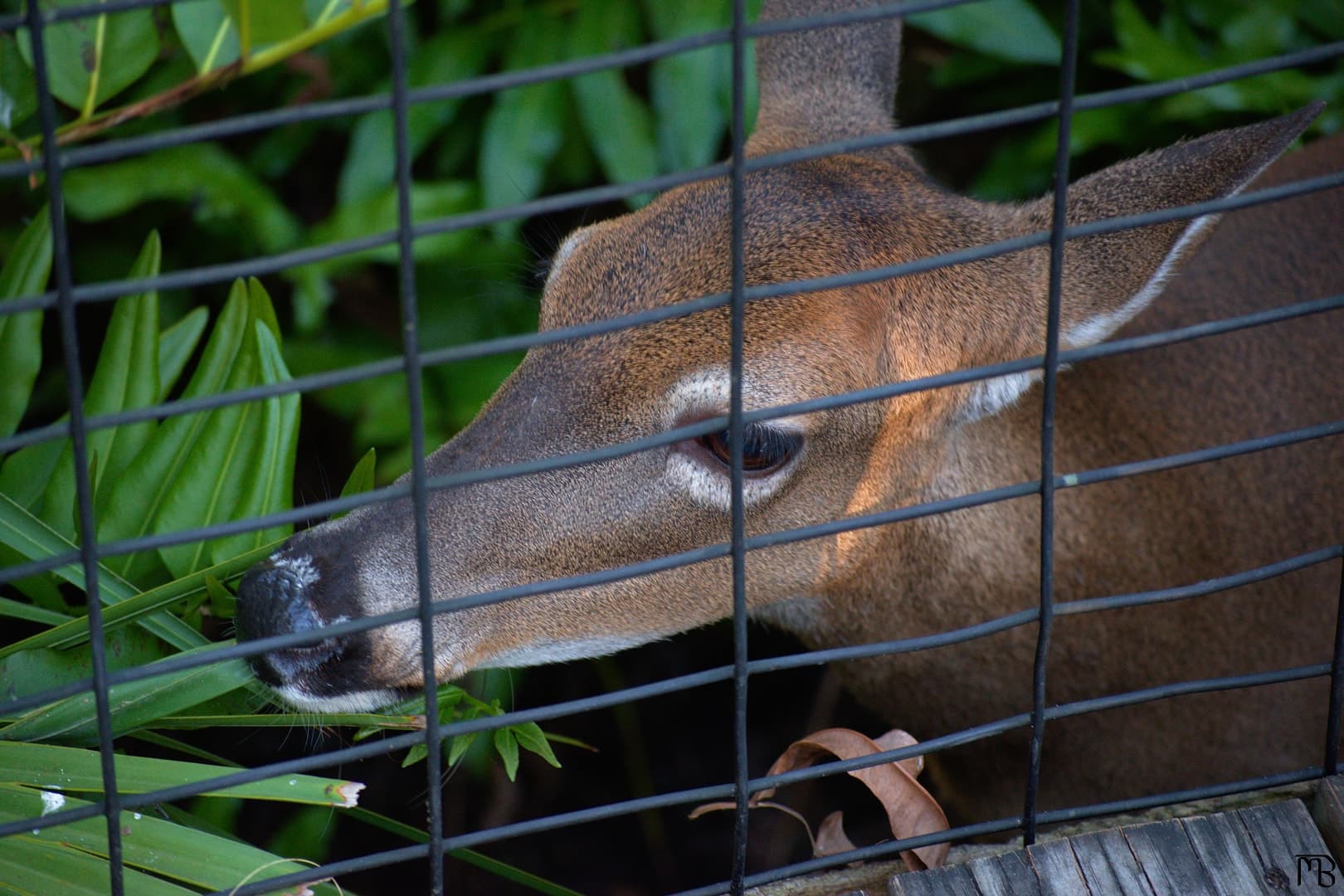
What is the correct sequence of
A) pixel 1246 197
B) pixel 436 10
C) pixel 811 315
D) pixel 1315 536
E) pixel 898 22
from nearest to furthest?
pixel 1246 197
pixel 811 315
pixel 1315 536
pixel 898 22
pixel 436 10

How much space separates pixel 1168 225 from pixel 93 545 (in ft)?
6.76

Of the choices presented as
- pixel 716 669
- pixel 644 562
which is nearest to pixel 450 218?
pixel 644 562

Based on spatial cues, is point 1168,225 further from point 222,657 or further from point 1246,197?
point 222,657

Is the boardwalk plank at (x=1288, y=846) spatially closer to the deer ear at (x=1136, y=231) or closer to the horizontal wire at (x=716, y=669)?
the horizontal wire at (x=716, y=669)

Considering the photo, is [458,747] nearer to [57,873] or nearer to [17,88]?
[57,873]

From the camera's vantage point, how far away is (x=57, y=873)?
1.96 meters

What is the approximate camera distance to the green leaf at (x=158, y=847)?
198cm

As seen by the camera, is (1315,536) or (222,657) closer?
(222,657)

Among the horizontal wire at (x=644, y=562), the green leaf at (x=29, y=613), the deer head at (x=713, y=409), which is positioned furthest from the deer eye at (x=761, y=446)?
the green leaf at (x=29, y=613)

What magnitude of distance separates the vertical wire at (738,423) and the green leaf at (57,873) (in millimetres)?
819

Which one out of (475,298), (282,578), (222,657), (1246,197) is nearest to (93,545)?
(222,657)

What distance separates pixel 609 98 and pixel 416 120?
0.66m

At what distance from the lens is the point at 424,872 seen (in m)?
4.74

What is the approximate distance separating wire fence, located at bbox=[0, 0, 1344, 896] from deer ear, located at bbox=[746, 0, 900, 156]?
147cm
